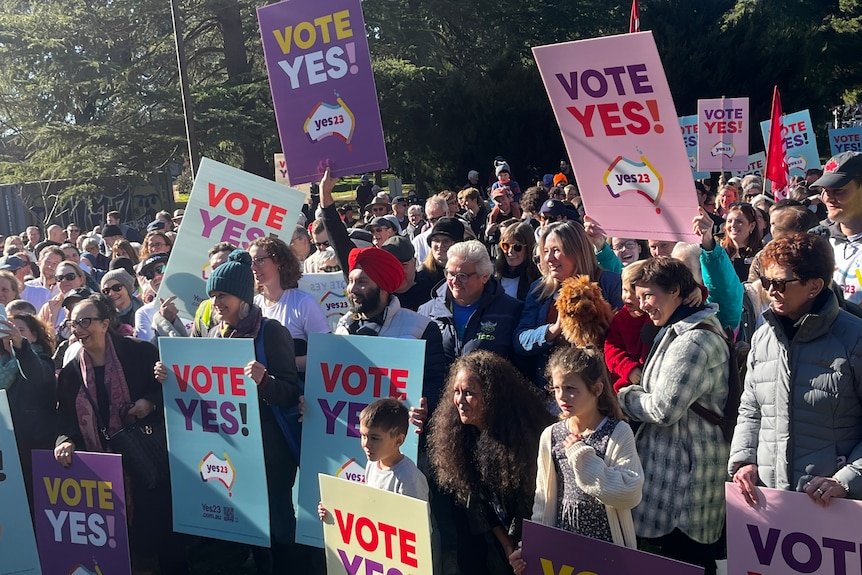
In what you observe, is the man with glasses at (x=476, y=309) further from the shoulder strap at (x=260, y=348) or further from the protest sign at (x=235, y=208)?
the protest sign at (x=235, y=208)

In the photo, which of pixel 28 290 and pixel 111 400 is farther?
pixel 28 290

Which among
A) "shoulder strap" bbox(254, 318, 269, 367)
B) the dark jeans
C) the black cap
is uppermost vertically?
the black cap

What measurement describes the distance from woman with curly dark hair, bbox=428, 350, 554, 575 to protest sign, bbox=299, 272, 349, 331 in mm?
2720

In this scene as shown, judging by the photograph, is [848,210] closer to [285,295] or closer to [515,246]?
[515,246]

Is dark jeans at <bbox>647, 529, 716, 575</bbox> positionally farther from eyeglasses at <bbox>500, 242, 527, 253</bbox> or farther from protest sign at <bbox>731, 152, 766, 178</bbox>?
protest sign at <bbox>731, 152, 766, 178</bbox>

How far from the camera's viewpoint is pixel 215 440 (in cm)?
458

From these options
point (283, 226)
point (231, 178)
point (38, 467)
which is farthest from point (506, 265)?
point (38, 467)

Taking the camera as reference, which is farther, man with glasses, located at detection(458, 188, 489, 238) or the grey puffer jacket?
man with glasses, located at detection(458, 188, 489, 238)

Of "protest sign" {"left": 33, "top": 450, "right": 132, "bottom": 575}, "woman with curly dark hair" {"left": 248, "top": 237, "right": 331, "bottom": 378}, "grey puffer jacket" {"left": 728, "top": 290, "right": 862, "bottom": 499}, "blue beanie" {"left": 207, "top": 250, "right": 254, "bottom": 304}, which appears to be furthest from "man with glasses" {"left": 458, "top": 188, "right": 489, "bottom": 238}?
"grey puffer jacket" {"left": 728, "top": 290, "right": 862, "bottom": 499}

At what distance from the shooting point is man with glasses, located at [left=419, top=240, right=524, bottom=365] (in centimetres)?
437

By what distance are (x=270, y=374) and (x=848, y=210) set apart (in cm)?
282

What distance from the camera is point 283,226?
6.36m

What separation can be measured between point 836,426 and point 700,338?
62cm

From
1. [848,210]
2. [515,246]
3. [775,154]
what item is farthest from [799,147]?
[848,210]
